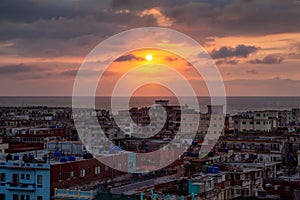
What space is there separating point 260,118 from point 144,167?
185ft

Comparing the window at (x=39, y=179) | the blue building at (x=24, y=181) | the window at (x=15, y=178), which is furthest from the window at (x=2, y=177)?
the window at (x=39, y=179)

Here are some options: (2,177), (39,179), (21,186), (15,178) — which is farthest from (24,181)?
(2,177)

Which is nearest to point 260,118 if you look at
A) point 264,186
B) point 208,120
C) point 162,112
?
point 208,120

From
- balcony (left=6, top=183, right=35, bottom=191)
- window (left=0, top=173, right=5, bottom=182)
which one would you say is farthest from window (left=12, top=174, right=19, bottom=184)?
window (left=0, top=173, right=5, bottom=182)

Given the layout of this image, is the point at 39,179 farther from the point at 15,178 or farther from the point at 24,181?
the point at 15,178

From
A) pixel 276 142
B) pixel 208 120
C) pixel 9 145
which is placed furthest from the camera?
pixel 208 120

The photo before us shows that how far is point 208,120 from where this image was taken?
101438mm

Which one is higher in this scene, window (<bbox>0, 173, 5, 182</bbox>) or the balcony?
window (<bbox>0, 173, 5, 182</bbox>)

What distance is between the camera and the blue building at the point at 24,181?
39719 millimetres

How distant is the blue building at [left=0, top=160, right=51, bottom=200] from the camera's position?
1564 inches

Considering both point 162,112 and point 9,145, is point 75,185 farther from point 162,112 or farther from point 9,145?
point 162,112

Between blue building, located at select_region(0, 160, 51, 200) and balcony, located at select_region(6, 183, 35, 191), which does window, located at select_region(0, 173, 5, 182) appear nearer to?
blue building, located at select_region(0, 160, 51, 200)

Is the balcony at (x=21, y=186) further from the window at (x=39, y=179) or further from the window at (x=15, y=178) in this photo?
the window at (x=39, y=179)

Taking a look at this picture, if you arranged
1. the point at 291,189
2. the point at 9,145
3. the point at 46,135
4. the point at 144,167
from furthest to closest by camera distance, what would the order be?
the point at 46,135 < the point at 9,145 < the point at 144,167 < the point at 291,189
